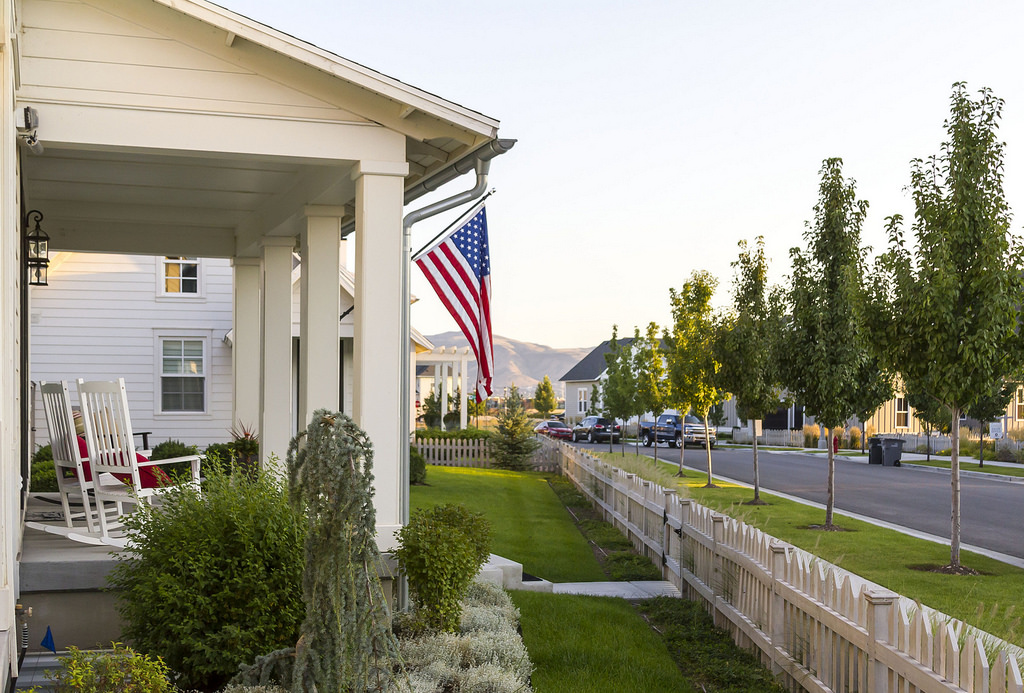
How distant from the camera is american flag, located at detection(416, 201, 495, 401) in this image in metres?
8.14

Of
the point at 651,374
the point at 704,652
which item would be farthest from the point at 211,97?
the point at 651,374

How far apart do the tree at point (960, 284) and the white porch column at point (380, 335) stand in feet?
24.4

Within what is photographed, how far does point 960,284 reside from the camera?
11352 millimetres

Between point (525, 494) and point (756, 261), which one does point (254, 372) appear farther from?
point (756, 261)

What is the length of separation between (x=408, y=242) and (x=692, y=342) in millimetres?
16069

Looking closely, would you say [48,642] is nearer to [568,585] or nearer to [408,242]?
[408,242]

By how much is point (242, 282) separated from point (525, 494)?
9101 millimetres

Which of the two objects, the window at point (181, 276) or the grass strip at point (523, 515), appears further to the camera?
the window at point (181, 276)

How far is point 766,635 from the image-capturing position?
22.1 ft

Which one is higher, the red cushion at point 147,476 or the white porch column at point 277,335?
the white porch column at point 277,335

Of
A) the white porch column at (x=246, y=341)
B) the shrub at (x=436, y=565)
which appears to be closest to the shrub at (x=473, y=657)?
the shrub at (x=436, y=565)

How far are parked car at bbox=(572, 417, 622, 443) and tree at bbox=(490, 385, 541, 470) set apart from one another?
2241cm

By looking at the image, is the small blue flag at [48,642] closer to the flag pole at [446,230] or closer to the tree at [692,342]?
the flag pole at [446,230]

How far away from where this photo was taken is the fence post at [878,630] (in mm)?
4902
